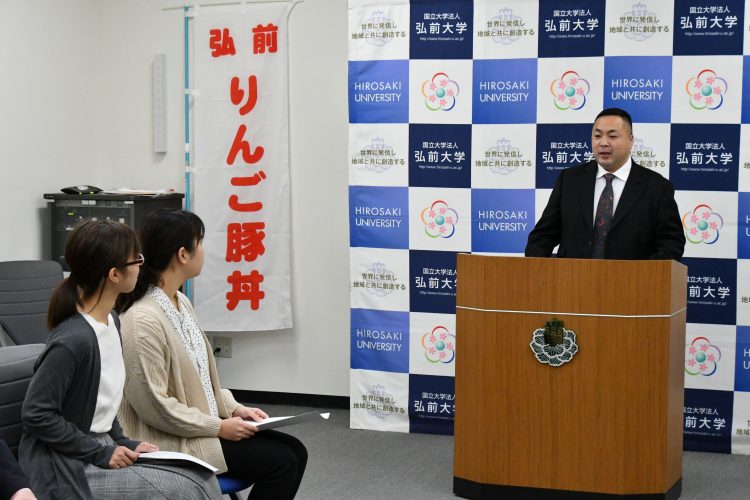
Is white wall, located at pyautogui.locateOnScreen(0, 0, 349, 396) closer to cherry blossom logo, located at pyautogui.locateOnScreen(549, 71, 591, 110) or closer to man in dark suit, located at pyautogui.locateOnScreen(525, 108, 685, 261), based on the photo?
cherry blossom logo, located at pyautogui.locateOnScreen(549, 71, 591, 110)

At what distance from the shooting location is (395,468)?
4371mm

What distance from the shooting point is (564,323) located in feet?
11.8

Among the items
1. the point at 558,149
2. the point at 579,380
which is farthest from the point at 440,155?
the point at 579,380

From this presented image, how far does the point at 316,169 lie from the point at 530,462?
2536 millimetres

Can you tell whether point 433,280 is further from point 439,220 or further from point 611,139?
point 611,139

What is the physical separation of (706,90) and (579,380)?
74.3 inches

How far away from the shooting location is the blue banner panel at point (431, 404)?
498 cm

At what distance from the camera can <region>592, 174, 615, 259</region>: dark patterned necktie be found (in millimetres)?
3902

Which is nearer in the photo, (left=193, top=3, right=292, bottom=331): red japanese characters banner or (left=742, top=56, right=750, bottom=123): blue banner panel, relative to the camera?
(left=742, top=56, right=750, bottom=123): blue banner panel

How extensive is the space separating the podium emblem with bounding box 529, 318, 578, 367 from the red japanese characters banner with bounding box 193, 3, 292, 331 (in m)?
2.29

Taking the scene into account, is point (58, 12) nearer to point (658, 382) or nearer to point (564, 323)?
point (564, 323)

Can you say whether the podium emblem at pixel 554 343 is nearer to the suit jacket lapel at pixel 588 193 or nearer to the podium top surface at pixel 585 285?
the podium top surface at pixel 585 285

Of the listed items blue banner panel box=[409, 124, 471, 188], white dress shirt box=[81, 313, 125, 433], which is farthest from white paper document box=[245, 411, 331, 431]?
blue banner panel box=[409, 124, 471, 188]

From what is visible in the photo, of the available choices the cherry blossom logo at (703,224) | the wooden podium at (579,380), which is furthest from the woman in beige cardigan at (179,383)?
the cherry blossom logo at (703,224)
